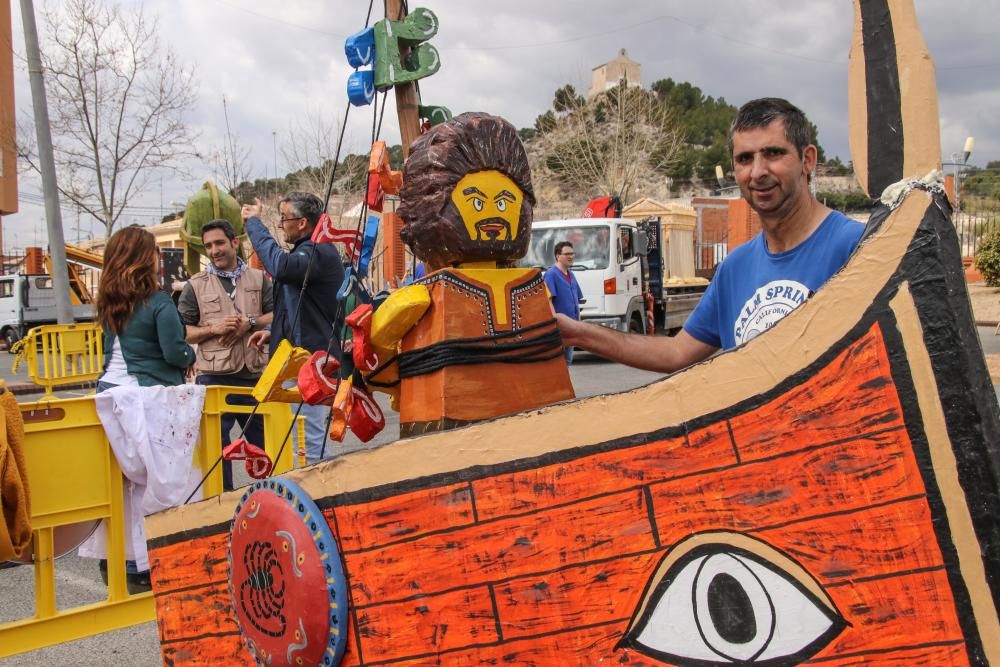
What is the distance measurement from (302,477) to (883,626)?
1.12m

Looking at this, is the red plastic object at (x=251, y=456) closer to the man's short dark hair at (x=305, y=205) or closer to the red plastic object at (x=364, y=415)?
the red plastic object at (x=364, y=415)

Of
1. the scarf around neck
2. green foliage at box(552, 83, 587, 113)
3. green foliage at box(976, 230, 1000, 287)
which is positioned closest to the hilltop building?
green foliage at box(552, 83, 587, 113)

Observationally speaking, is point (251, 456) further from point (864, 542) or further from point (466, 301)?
point (864, 542)

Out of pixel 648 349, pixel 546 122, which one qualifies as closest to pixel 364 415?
pixel 648 349

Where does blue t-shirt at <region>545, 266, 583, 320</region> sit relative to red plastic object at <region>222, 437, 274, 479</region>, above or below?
above

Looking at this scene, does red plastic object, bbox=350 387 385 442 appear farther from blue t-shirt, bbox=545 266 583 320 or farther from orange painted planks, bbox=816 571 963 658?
blue t-shirt, bbox=545 266 583 320

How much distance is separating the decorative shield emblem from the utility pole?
7778mm

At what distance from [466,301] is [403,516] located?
2.29ft

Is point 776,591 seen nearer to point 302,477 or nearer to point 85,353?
point 302,477

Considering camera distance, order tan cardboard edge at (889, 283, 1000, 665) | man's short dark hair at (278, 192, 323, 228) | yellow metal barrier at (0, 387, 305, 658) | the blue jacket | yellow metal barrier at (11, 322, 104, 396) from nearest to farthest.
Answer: tan cardboard edge at (889, 283, 1000, 665)
yellow metal barrier at (0, 387, 305, 658)
the blue jacket
man's short dark hair at (278, 192, 323, 228)
yellow metal barrier at (11, 322, 104, 396)

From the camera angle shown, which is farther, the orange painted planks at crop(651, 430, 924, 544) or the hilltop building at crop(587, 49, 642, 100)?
the hilltop building at crop(587, 49, 642, 100)

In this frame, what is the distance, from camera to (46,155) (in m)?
8.16

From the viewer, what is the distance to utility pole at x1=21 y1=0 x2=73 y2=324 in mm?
7945

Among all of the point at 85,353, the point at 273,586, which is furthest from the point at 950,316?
the point at 85,353
